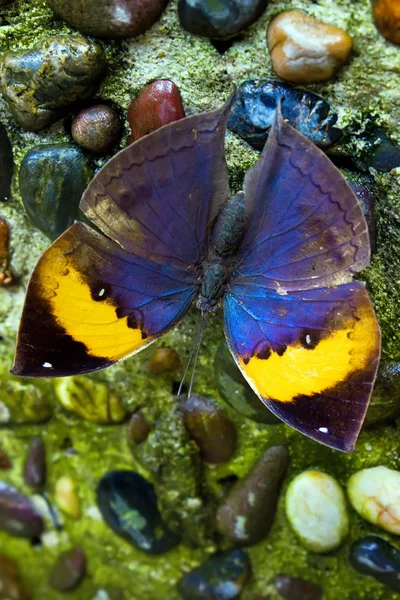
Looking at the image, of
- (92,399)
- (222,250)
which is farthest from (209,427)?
(222,250)

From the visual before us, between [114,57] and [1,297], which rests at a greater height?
[114,57]

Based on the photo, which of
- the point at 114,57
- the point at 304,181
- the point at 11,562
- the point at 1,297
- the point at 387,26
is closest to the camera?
the point at 304,181

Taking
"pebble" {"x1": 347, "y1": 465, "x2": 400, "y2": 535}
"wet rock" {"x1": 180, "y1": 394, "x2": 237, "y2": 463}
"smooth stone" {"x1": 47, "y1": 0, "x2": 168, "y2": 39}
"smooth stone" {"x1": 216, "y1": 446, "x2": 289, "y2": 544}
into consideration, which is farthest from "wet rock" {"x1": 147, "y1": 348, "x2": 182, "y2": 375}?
"smooth stone" {"x1": 47, "y1": 0, "x2": 168, "y2": 39}

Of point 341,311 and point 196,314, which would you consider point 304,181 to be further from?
point 196,314

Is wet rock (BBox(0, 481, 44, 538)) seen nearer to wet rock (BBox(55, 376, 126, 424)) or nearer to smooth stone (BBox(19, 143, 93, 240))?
wet rock (BBox(55, 376, 126, 424))

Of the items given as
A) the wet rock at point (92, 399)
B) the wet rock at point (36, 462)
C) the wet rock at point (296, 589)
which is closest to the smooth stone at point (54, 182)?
the wet rock at point (92, 399)

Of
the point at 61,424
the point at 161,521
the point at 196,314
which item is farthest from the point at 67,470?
the point at 196,314

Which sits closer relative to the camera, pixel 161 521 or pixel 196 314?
pixel 196 314
